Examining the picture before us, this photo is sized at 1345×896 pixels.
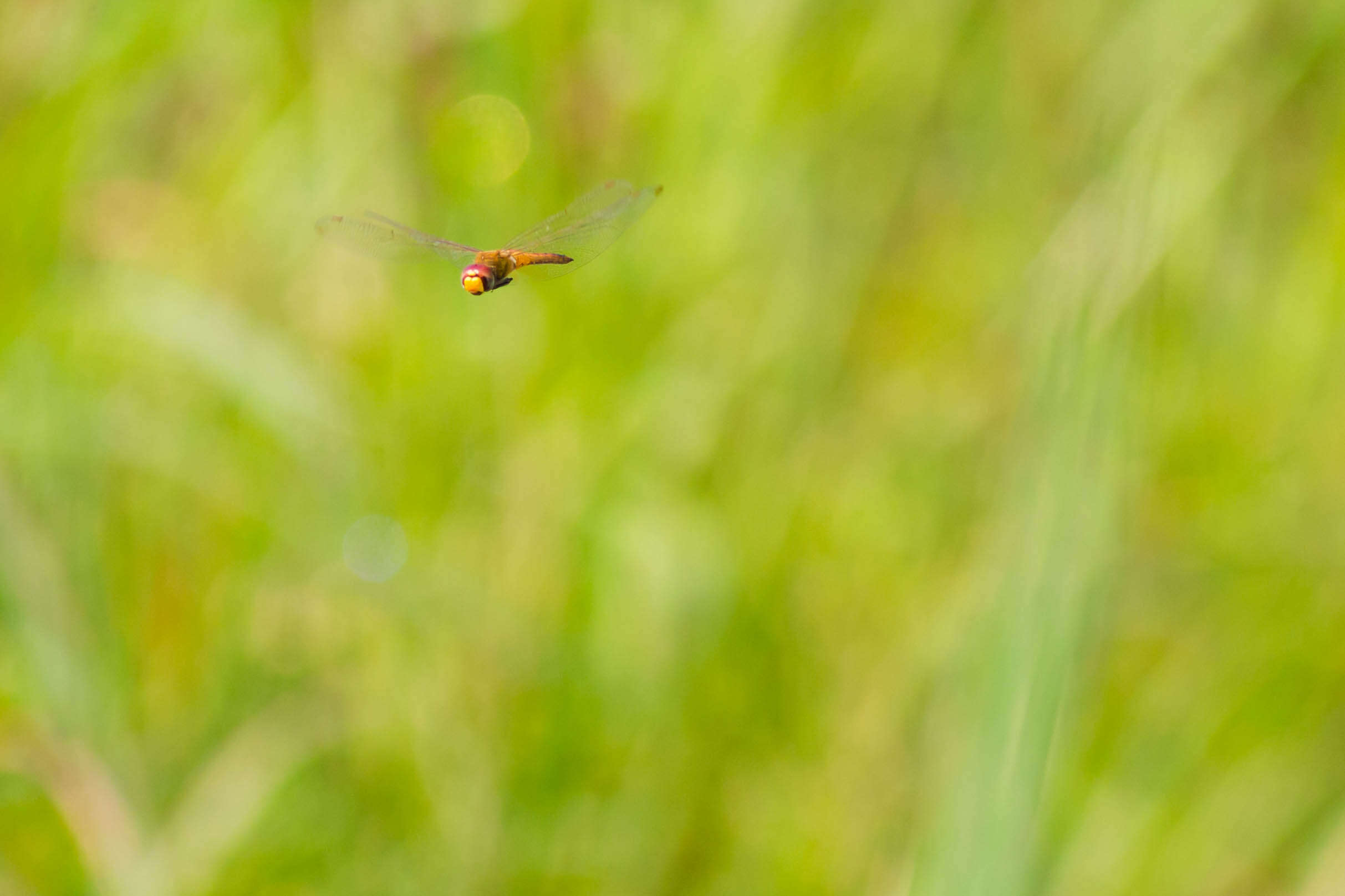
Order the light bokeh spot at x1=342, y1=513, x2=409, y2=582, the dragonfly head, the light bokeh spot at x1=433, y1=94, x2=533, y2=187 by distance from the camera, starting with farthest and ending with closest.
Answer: the light bokeh spot at x1=433, y1=94, x2=533, y2=187 → the light bokeh spot at x1=342, y1=513, x2=409, y2=582 → the dragonfly head

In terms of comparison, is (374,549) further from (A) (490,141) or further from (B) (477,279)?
(B) (477,279)

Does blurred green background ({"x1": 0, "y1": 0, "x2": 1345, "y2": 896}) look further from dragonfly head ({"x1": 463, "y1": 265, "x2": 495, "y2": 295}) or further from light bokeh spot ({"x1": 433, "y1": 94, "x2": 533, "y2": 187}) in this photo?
dragonfly head ({"x1": 463, "y1": 265, "x2": 495, "y2": 295})

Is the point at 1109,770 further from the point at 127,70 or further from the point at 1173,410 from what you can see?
the point at 127,70

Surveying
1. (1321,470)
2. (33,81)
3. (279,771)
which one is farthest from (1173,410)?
(33,81)

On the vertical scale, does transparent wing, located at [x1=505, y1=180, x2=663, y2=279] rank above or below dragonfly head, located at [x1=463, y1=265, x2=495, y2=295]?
above

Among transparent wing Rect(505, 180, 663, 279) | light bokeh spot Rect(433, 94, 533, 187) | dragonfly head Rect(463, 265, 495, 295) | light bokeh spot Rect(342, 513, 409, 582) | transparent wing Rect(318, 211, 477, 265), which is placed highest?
light bokeh spot Rect(433, 94, 533, 187)

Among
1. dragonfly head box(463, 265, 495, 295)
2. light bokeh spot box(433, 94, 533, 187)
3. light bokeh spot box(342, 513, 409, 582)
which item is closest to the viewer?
dragonfly head box(463, 265, 495, 295)

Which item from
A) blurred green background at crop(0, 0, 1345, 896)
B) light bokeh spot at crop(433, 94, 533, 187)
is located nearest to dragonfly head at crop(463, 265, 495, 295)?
blurred green background at crop(0, 0, 1345, 896)
